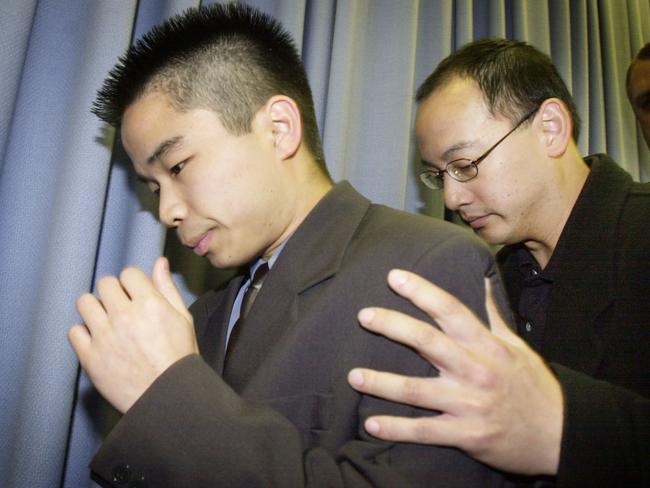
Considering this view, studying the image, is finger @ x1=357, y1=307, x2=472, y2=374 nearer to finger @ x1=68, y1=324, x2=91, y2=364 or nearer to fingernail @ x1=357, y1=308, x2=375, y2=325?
fingernail @ x1=357, y1=308, x2=375, y2=325

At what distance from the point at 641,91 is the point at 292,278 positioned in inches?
52.4

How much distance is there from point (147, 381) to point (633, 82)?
5.27 feet

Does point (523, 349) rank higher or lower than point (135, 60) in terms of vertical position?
lower

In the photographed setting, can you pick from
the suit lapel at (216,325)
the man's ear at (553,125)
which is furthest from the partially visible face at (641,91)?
the suit lapel at (216,325)

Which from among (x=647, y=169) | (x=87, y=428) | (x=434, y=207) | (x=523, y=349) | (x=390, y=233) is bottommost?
(x=87, y=428)

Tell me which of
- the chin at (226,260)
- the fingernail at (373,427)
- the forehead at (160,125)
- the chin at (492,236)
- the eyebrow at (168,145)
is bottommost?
the fingernail at (373,427)

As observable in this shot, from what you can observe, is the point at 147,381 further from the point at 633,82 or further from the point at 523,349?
the point at 633,82

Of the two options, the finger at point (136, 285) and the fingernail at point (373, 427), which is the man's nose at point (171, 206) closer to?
the finger at point (136, 285)

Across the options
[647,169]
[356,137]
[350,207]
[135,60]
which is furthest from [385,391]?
[647,169]

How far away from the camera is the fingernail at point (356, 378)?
0.55m

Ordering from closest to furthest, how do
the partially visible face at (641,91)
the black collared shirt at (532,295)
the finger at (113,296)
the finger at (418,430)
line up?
the finger at (418,430), the finger at (113,296), the black collared shirt at (532,295), the partially visible face at (641,91)

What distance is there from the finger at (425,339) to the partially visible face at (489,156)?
25.7 inches

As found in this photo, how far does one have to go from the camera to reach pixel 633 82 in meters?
1.48

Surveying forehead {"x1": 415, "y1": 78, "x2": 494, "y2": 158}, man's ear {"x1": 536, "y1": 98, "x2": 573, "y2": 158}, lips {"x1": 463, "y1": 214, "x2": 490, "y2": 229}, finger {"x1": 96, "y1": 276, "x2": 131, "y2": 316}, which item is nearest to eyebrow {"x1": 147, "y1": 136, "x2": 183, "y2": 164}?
finger {"x1": 96, "y1": 276, "x2": 131, "y2": 316}
